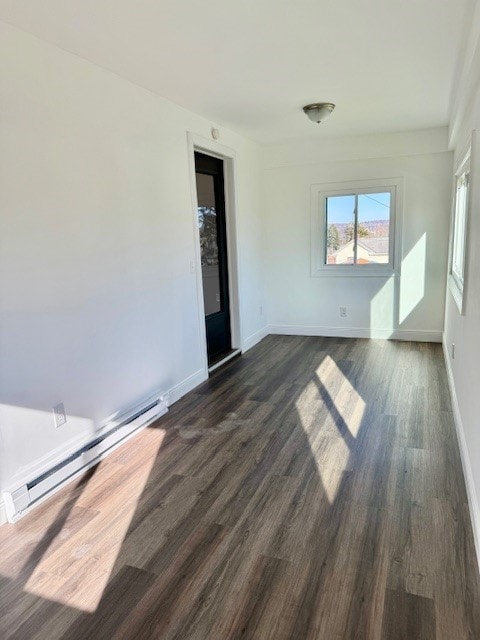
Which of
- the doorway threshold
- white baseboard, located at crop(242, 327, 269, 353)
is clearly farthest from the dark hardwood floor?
white baseboard, located at crop(242, 327, 269, 353)

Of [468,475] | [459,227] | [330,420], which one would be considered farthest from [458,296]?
[468,475]

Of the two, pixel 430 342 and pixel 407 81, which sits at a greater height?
pixel 407 81

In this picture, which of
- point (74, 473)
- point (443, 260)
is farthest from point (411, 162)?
point (74, 473)

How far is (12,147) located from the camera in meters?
2.18

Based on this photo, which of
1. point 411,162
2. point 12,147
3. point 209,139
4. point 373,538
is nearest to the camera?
point 373,538

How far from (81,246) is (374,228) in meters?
3.79

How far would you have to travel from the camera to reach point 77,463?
255cm

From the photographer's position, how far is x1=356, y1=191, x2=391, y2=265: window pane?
520 centimetres

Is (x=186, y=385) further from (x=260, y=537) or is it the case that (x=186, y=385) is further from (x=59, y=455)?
(x=260, y=537)

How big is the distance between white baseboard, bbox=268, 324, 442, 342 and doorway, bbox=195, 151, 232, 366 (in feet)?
3.91

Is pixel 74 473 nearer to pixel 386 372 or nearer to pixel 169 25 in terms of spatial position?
pixel 169 25

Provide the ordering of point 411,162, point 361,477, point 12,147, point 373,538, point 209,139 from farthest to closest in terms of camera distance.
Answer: point 411,162 < point 209,139 < point 361,477 < point 12,147 < point 373,538

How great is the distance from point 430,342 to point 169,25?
4.43 metres

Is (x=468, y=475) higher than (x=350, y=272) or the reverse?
the reverse
